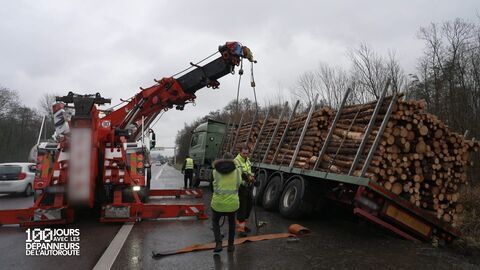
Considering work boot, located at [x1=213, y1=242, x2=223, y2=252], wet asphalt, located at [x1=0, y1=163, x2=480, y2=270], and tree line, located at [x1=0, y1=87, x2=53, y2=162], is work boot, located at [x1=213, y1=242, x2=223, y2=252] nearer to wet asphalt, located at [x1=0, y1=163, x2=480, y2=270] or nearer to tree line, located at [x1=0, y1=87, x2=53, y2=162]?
wet asphalt, located at [x1=0, y1=163, x2=480, y2=270]

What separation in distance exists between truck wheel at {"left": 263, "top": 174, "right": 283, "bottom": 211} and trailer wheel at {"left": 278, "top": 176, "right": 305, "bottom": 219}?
1.15ft

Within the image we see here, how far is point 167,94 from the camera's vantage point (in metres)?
10.8

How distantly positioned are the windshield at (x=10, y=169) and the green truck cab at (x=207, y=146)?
22.6 ft

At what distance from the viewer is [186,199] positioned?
43.2ft

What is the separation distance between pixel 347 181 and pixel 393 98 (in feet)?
5.57

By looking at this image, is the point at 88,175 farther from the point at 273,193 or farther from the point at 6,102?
the point at 6,102

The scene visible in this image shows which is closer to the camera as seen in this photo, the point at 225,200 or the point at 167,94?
the point at 225,200

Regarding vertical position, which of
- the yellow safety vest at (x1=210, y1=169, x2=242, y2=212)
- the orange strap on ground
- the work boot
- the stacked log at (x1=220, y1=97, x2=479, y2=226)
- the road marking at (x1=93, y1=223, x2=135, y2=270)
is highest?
the stacked log at (x1=220, y1=97, x2=479, y2=226)

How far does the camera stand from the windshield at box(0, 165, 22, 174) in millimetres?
14008

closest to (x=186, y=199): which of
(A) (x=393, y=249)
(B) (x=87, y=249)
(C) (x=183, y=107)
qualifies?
(C) (x=183, y=107)

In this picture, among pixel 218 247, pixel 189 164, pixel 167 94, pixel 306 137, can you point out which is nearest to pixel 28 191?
pixel 189 164

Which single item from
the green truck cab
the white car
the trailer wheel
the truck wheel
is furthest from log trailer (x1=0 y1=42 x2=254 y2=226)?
the green truck cab

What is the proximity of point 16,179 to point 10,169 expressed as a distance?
1.68ft

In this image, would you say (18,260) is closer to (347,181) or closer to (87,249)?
(87,249)
